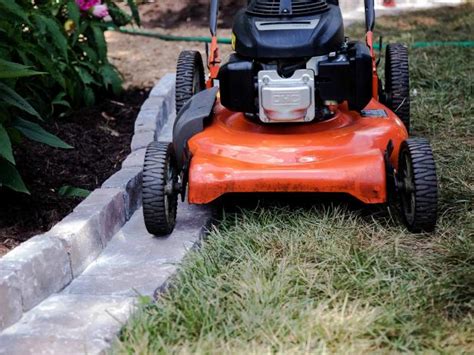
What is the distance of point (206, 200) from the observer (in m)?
3.06

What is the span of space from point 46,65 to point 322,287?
1509mm

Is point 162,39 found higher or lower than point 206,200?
lower

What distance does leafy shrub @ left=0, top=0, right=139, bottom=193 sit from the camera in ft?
9.63

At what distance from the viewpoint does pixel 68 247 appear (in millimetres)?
2701

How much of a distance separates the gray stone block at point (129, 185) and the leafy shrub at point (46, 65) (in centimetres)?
28

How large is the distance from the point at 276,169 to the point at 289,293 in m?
0.63

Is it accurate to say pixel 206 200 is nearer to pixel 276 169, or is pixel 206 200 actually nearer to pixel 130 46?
pixel 276 169

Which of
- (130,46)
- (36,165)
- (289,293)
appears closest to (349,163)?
(289,293)

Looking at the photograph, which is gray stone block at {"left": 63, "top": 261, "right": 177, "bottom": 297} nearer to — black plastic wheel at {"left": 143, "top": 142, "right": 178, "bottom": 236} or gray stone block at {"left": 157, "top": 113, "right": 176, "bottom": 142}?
black plastic wheel at {"left": 143, "top": 142, "right": 178, "bottom": 236}

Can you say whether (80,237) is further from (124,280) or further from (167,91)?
(167,91)

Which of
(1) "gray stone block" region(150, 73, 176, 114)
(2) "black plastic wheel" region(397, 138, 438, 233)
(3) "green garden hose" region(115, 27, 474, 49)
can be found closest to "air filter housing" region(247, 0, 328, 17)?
(2) "black plastic wheel" region(397, 138, 438, 233)

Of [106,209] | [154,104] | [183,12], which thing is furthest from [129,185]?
[183,12]

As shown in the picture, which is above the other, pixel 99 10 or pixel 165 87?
pixel 99 10

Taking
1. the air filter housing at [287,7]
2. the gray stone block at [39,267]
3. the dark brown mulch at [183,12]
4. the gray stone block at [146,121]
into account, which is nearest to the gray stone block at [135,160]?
the gray stone block at [146,121]
